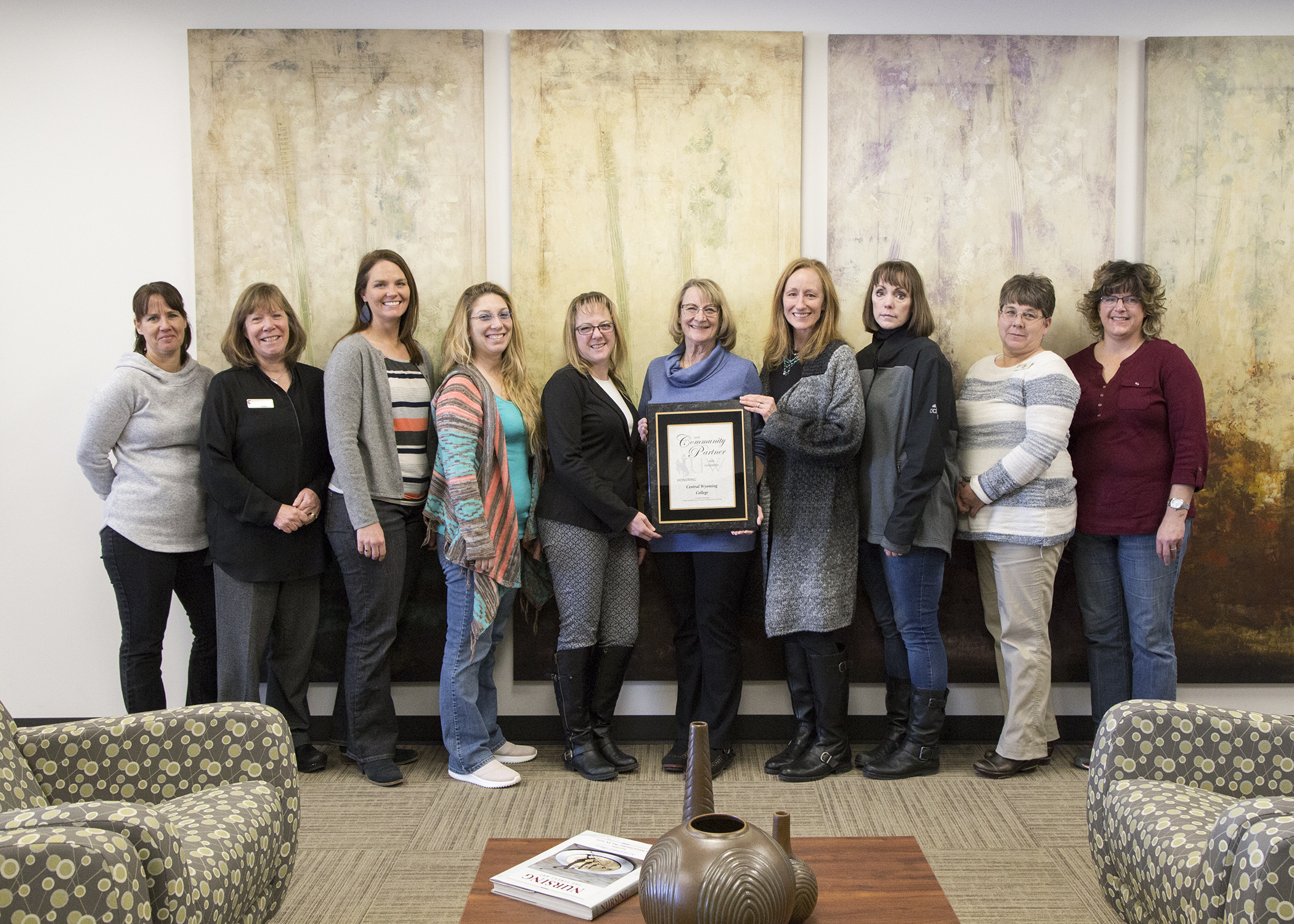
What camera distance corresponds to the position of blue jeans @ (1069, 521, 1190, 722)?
3.08 m

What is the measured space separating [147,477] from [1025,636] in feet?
10.0

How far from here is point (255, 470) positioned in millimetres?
2953

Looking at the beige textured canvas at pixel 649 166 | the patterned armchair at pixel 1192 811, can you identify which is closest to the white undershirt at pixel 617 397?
the beige textured canvas at pixel 649 166

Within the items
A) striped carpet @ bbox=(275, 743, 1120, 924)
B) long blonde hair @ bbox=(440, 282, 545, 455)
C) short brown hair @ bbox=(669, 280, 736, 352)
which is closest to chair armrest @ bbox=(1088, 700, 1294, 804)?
striped carpet @ bbox=(275, 743, 1120, 924)

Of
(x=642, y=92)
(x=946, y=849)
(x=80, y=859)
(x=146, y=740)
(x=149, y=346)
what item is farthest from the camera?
(x=642, y=92)

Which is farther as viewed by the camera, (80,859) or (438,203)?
(438,203)

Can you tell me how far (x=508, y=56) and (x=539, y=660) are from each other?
2291mm

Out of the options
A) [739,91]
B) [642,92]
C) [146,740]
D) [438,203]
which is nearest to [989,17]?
[739,91]

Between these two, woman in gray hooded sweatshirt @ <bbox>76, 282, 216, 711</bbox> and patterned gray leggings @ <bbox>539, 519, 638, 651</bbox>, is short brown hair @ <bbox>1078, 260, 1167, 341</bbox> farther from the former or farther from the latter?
woman in gray hooded sweatshirt @ <bbox>76, 282, 216, 711</bbox>

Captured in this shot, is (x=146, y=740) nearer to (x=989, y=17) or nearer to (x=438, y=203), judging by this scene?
(x=438, y=203)

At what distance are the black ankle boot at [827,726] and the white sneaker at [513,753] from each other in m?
0.90

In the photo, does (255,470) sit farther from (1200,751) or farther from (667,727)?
(1200,751)

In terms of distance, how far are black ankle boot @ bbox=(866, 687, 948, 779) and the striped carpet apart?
5 centimetres

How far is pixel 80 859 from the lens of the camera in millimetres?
1333
